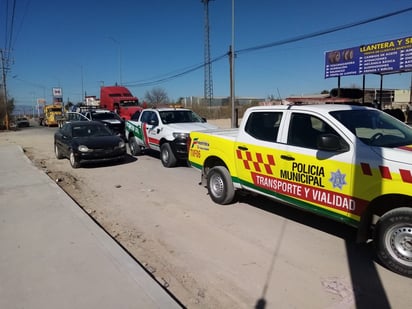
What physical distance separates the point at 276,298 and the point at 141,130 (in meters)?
9.79

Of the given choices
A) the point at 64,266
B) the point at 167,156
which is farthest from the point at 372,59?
the point at 64,266

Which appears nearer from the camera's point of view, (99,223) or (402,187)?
(402,187)

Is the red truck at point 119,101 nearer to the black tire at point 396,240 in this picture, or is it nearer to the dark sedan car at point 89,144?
the dark sedan car at point 89,144

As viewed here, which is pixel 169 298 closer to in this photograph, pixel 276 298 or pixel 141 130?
pixel 276 298

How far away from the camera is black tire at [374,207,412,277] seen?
380 centimetres

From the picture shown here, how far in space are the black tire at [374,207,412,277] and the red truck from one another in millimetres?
24971

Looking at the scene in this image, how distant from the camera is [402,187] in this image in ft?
12.2

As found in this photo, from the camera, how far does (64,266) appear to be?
4.07 m

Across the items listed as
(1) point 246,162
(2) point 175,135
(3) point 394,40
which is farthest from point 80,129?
(3) point 394,40

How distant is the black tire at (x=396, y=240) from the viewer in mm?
3797

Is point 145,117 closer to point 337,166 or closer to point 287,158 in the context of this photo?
point 287,158

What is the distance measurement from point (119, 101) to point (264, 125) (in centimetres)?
2554

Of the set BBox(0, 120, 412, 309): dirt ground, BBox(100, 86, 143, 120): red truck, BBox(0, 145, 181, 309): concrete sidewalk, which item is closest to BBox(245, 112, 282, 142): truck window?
BBox(0, 120, 412, 309): dirt ground

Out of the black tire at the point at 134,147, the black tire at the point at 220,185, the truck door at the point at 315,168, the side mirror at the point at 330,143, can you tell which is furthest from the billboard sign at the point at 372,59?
the side mirror at the point at 330,143
